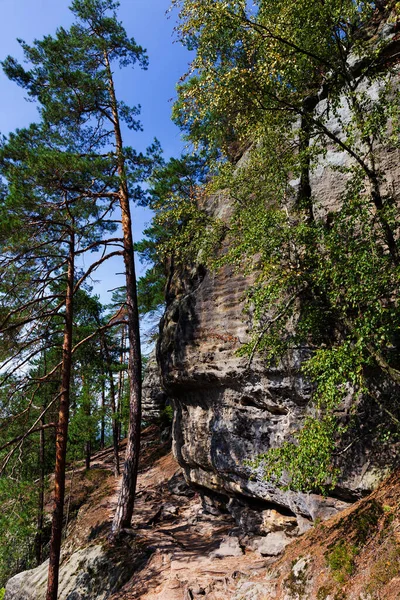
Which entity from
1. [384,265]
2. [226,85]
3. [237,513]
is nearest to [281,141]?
[226,85]

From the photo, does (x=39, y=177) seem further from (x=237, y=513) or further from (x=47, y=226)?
(x=237, y=513)

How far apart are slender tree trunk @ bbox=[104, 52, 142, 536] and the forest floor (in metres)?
0.62

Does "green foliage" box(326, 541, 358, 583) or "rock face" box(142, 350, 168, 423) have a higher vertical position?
"green foliage" box(326, 541, 358, 583)

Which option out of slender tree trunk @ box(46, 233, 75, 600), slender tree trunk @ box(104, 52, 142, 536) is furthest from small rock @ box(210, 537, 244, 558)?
slender tree trunk @ box(46, 233, 75, 600)

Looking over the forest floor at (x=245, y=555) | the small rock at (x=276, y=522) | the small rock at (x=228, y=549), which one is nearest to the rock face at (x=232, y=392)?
the small rock at (x=276, y=522)

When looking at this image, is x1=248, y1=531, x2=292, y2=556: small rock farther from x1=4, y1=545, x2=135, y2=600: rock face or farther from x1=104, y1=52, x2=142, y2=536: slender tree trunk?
x1=104, y1=52, x2=142, y2=536: slender tree trunk

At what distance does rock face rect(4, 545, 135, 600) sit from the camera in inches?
291

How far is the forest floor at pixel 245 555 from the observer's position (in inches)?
165

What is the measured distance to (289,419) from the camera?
721 centimetres

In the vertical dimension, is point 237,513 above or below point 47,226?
below

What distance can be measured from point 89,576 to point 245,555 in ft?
11.9

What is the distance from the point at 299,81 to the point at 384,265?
3.70 metres

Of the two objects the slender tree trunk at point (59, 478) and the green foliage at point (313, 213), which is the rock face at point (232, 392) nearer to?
the green foliage at point (313, 213)

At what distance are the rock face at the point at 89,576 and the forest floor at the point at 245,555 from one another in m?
0.36
